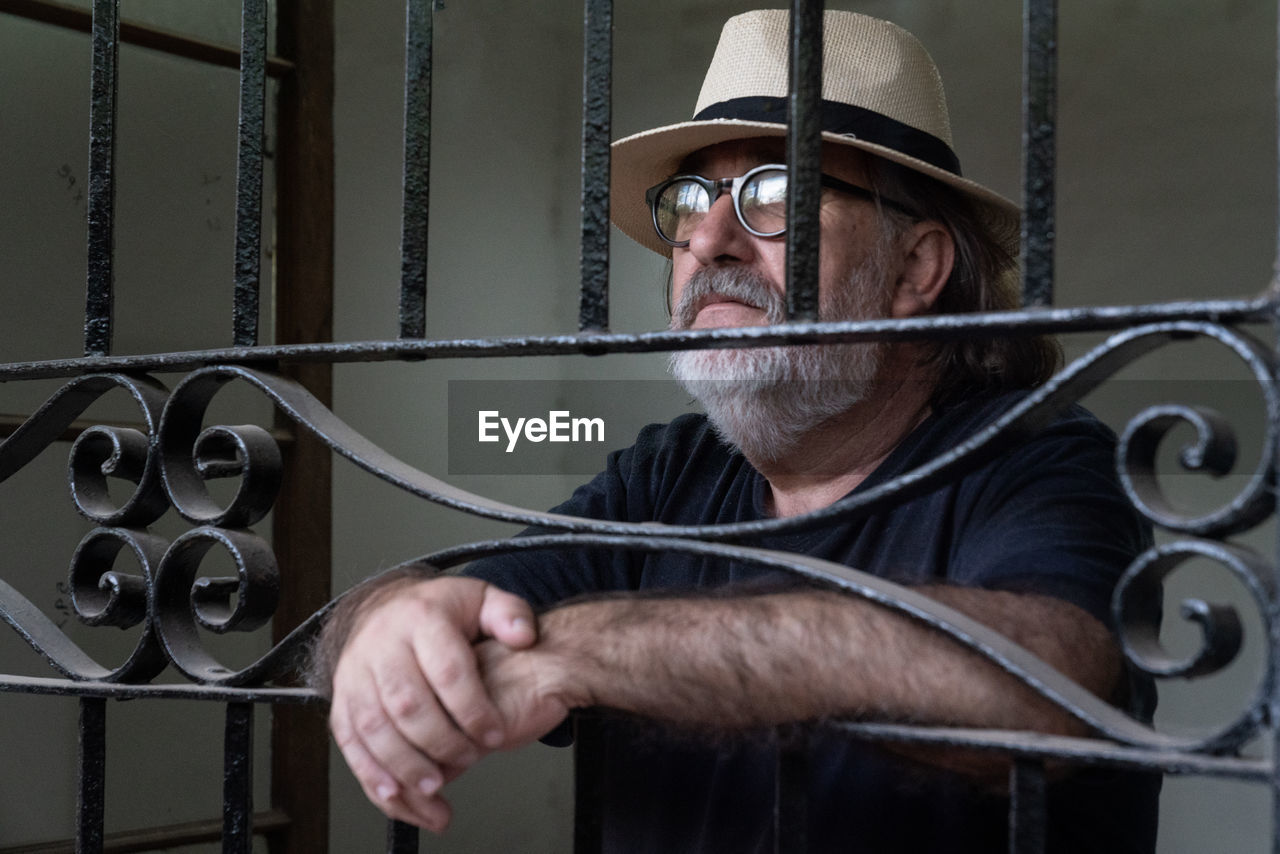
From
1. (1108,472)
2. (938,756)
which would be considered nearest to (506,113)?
(1108,472)

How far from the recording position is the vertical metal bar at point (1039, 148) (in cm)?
66

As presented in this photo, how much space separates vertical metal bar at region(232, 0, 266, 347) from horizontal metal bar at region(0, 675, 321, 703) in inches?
10.3

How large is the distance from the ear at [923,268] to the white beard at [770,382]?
0.50 feet

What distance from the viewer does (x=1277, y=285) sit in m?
0.60

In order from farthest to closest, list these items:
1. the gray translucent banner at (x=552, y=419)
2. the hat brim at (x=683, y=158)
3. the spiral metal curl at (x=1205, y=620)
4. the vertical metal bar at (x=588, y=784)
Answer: the gray translucent banner at (x=552, y=419) < the hat brim at (x=683, y=158) < the vertical metal bar at (x=588, y=784) < the spiral metal curl at (x=1205, y=620)

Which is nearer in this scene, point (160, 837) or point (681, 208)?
point (681, 208)

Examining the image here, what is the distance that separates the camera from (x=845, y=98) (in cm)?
184

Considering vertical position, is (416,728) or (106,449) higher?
(106,449)

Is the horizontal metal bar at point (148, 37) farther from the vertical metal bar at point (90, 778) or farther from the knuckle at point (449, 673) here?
the knuckle at point (449, 673)

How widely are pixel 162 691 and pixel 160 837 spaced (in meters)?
2.55

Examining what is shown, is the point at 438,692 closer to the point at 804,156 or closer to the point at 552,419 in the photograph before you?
the point at 804,156

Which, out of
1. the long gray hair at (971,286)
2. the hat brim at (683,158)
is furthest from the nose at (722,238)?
the long gray hair at (971,286)

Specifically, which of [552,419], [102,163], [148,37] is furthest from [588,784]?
[552,419]

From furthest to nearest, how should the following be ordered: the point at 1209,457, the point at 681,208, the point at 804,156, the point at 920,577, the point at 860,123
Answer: the point at 681,208 < the point at 860,123 < the point at 920,577 < the point at 804,156 < the point at 1209,457
